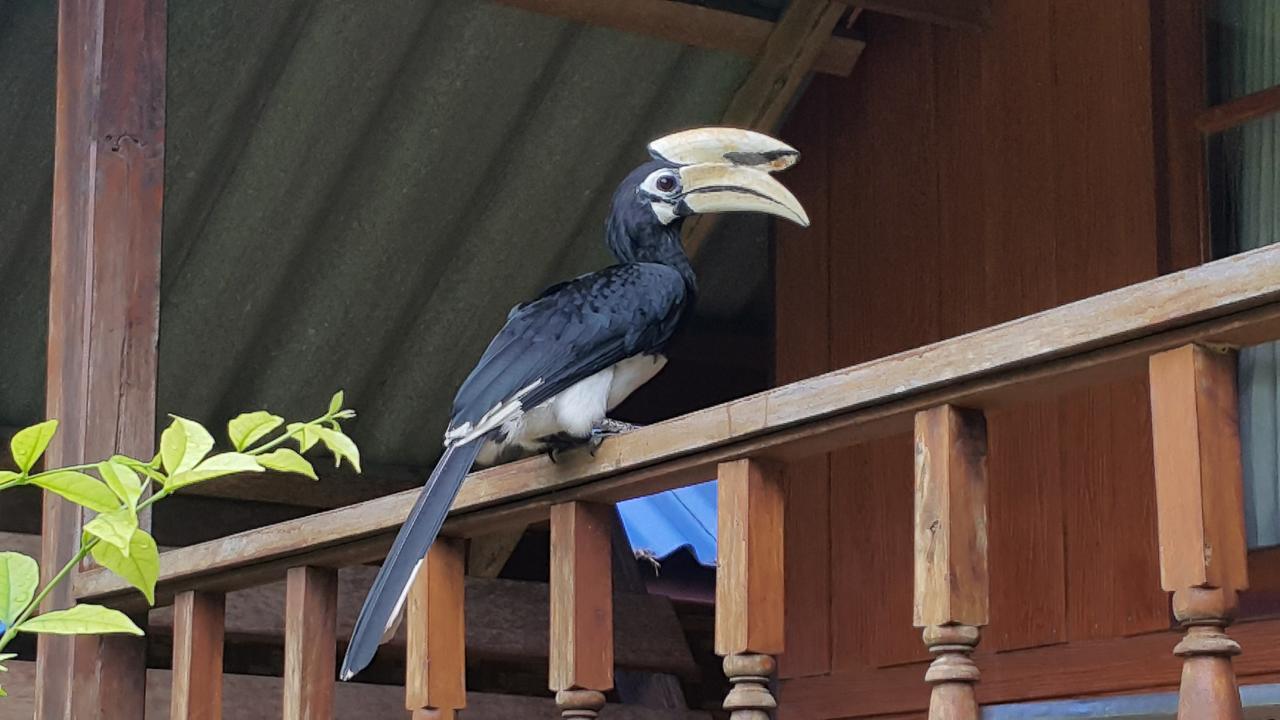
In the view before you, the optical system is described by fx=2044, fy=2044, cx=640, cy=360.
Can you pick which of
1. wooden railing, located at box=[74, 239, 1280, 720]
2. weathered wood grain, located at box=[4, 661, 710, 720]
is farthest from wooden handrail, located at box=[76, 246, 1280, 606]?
weathered wood grain, located at box=[4, 661, 710, 720]

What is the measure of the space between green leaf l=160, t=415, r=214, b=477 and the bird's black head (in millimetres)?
1876

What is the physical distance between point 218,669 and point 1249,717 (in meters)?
2.20

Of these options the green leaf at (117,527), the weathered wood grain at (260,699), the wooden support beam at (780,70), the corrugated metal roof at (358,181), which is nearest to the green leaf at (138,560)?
the green leaf at (117,527)

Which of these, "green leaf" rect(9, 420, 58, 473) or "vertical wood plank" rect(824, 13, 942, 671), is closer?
"green leaf" rect(9, 420, 58, 473)

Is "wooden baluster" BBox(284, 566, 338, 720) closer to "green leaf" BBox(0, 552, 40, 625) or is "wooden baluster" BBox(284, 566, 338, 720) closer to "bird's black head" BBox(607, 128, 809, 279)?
"bird's black head" BBox(607, 128, 809, 279)

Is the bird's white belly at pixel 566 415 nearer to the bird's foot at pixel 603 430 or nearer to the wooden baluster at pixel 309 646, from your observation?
the bird's foot at pixel 603 430

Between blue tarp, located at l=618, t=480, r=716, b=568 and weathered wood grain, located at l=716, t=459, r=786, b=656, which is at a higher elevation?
blue tarp, located at l=618, t=480, r=716, b=568

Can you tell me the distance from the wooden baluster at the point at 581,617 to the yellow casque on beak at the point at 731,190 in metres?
0.85

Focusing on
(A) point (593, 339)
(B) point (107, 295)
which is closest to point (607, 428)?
(A) point (593, 339)

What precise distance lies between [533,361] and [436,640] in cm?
45

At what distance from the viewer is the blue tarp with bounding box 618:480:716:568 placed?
6.38 m

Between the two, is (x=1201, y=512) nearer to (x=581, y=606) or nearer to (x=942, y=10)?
(x=581, y=606)

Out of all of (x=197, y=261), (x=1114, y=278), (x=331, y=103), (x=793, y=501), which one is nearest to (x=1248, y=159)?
(x=1114, y=278)

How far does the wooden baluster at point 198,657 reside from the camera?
3449 mm
